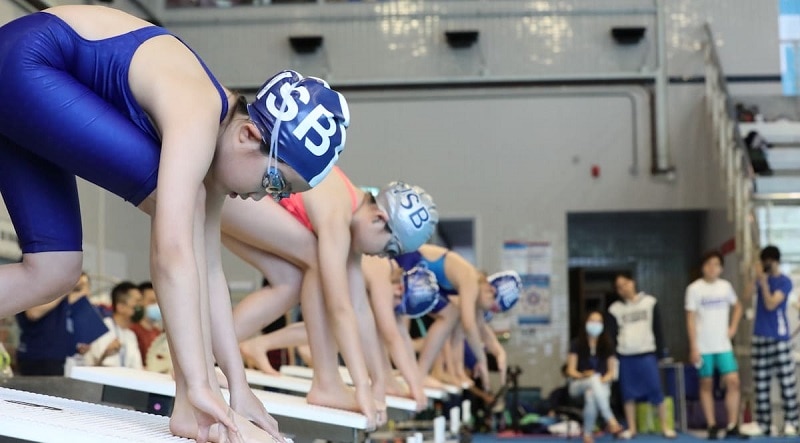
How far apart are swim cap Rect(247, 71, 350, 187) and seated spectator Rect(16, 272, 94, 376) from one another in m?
4.14

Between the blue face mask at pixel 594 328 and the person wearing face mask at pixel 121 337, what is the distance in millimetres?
4500

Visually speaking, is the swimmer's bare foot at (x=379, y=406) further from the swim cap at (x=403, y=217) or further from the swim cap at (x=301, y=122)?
the swim cap at (x=301, y=122)

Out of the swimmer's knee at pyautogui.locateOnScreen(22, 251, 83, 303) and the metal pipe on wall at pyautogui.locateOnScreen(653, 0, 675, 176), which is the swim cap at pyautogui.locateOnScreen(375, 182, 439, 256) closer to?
the swimmer's knee at pyautogui.locateOnScreen(22, 251, 83, 303)

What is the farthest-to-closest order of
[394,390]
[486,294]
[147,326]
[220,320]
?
[486,294], [147,326], [394,390], [220,320]

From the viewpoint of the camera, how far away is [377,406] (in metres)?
3.30

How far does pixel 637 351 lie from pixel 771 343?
1.22m

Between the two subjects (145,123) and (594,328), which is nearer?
(145,123)

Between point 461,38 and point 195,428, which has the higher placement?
point 461,38

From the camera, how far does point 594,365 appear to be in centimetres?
1000

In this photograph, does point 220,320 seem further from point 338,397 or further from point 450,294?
point 450,294

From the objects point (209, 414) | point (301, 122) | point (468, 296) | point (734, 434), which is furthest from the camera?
point (734, 434)

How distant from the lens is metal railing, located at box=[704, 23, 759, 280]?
1065cm

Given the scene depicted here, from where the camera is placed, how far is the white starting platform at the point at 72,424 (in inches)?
58.9

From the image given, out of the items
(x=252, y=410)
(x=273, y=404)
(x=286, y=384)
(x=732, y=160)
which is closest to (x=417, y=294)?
(x=286, y=384)
